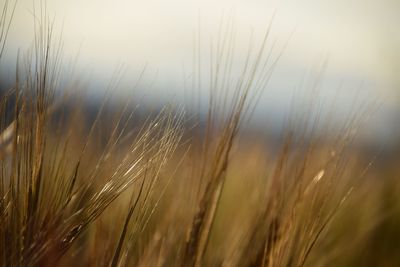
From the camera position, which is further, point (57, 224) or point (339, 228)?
point (339, 228)

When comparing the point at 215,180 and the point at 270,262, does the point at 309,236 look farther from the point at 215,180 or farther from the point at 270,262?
the point at 215,180

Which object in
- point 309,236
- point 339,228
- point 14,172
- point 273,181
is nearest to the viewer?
point 14,172

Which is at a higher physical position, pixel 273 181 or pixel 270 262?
pixel 273 181

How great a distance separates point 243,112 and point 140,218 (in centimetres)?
31

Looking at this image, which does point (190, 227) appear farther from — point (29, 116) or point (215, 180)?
point (29, 116)

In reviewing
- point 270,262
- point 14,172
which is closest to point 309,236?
point 270,262

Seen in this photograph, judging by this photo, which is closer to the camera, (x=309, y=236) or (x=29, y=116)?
(x=29, y=116)

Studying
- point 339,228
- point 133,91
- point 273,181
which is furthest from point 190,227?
point 339,228

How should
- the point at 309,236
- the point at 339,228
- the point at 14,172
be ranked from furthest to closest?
the point at 339,228
the point at 309,236
the point at 14,172

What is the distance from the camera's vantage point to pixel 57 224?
86 centimetres

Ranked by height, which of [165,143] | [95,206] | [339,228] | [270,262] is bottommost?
[339,228]

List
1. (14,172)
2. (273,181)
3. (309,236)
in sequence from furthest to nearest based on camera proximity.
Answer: (273,181) < (309,236) < (14,172)

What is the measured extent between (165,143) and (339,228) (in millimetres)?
1399

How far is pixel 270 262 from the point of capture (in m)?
1.02
